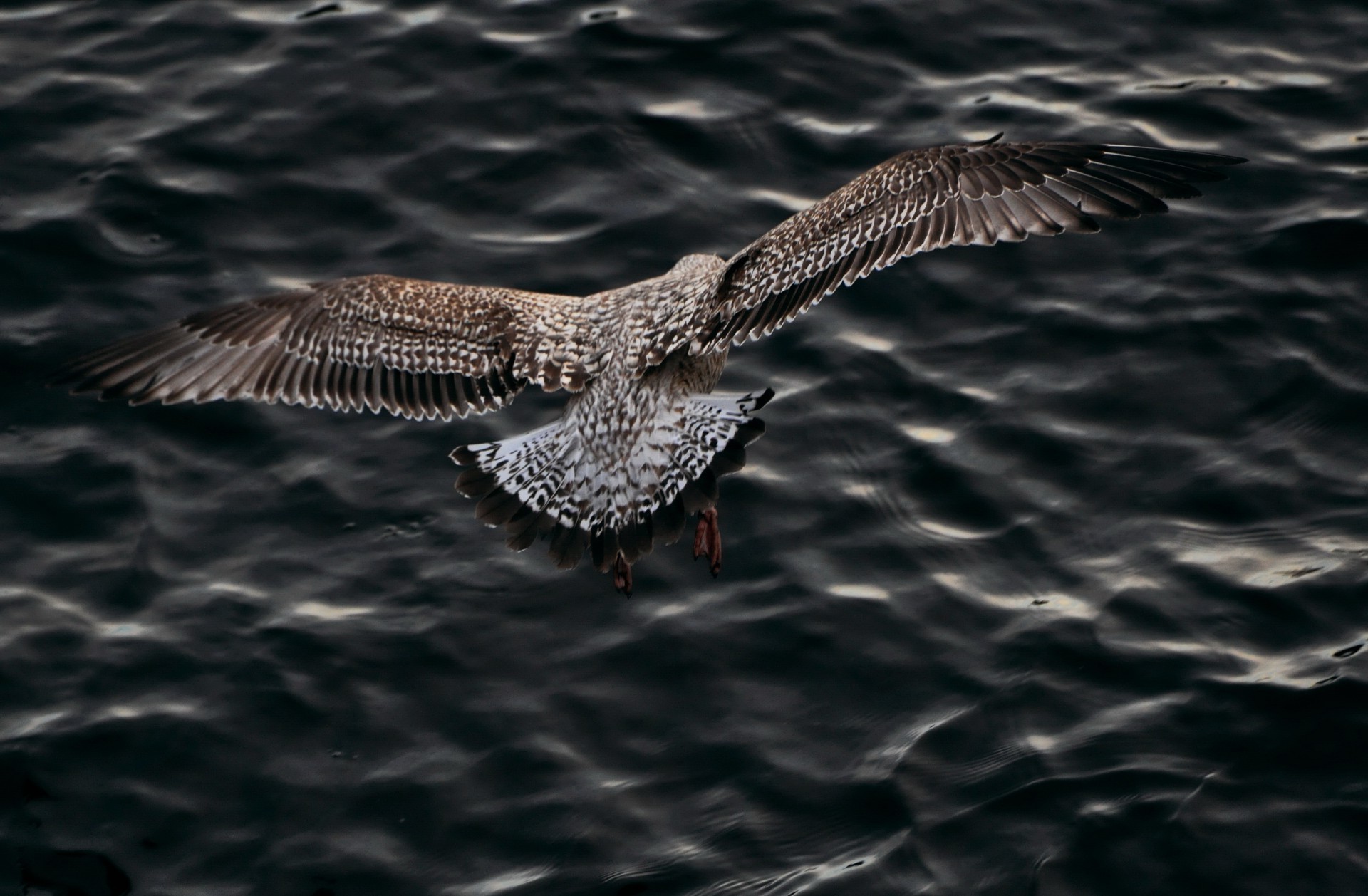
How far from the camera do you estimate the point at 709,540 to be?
311 inches

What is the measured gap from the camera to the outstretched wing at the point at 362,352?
25.7 feet

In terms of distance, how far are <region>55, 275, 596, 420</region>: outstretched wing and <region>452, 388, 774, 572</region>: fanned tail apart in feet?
1.28

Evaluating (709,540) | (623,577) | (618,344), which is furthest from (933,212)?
(623,577)

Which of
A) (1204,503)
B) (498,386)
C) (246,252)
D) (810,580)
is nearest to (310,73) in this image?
(246,252)

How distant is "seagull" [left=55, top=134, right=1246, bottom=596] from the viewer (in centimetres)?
734

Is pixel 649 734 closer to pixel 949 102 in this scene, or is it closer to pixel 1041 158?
pixel 1041 158

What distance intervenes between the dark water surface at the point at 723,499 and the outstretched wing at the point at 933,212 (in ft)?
4.36

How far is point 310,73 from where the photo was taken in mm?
10812

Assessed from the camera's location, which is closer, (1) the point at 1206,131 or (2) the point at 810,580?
(2) the point at 810,580

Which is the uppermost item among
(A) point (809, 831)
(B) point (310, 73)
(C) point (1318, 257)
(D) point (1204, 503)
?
(B) point (310, 73)

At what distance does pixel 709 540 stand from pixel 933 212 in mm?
1733

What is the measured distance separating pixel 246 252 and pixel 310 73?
1648mm

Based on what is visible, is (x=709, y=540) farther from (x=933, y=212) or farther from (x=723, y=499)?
(x=933, y=212)

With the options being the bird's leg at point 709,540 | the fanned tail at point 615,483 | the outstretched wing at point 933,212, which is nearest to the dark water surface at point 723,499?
the bird's leg at point 709,540
